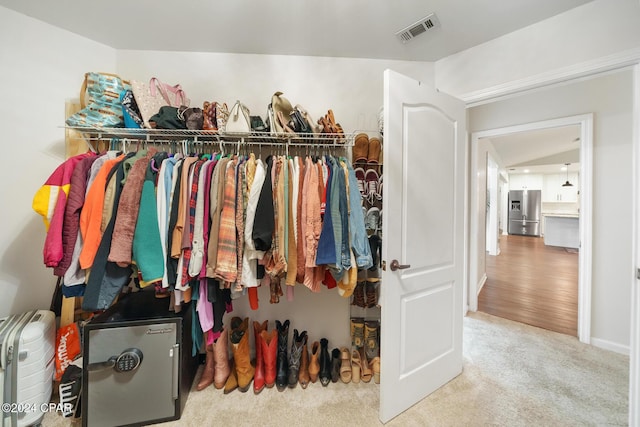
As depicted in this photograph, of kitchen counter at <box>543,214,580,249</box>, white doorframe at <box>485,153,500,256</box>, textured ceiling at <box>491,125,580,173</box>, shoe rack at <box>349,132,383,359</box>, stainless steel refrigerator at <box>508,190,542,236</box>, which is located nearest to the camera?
shoe rack at <box>349,132,383,359</box>

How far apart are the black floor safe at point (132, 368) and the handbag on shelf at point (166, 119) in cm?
117

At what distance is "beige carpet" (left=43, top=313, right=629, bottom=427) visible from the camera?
129cm

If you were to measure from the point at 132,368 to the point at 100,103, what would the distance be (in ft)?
5.29

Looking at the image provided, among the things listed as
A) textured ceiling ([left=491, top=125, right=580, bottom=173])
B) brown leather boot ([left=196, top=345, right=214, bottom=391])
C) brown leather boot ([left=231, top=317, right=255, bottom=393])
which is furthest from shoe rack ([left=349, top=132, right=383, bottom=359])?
textured ceiling ([left=491, top=125, right=580, bottom=173])

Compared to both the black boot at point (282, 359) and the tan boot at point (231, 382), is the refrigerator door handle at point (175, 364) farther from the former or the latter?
the black boot at point (282, 359)

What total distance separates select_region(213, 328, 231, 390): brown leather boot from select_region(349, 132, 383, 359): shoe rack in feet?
3.12

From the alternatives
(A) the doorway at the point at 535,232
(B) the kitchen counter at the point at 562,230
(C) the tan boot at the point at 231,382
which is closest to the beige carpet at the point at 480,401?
(C) the tan boot at the point at 231,382

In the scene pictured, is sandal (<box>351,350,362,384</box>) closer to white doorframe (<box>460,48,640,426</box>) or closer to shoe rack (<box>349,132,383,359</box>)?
shoe rack (<box>349,132,383,359</box>)

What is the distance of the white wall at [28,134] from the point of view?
1.44 meters

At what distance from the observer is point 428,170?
1.40 meters

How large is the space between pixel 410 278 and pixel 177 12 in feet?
7.24

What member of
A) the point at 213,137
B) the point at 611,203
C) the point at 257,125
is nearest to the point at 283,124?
the point at 257,125

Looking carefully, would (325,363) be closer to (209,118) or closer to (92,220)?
(92,220)

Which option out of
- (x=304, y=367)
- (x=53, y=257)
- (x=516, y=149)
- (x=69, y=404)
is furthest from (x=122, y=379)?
(x=516, y=149)
